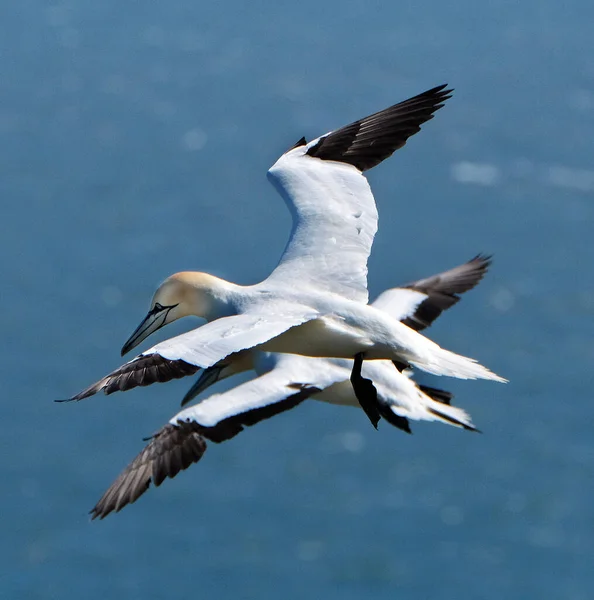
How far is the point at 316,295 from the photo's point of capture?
27.4ft

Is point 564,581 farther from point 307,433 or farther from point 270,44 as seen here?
point 270,44

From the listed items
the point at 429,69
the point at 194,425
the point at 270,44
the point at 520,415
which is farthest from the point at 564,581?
the point at 194,425

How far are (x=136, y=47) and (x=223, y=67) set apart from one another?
5123 mm

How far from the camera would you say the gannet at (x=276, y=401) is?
7.73 metres

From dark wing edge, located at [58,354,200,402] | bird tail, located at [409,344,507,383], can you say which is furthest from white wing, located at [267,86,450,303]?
dark wing edge, located at [58,354,200,402]

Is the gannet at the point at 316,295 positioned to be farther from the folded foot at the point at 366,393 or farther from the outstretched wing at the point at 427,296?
the outstretched wing at the point at 427,296

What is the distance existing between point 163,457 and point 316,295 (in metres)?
1.30

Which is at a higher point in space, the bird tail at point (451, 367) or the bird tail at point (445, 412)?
the bird tail at point (451, 367)

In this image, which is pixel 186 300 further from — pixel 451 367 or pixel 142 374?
pixel 451 367

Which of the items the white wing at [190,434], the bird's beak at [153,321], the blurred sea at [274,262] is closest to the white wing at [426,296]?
the bird's beak at [153,321]

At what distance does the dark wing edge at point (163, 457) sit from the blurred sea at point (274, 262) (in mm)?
39020

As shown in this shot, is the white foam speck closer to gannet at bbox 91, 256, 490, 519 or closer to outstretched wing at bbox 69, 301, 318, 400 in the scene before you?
gannet at bbox 91, 256, 490, 519

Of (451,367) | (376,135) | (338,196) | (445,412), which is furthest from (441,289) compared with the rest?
(451,367)

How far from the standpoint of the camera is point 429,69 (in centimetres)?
6831
